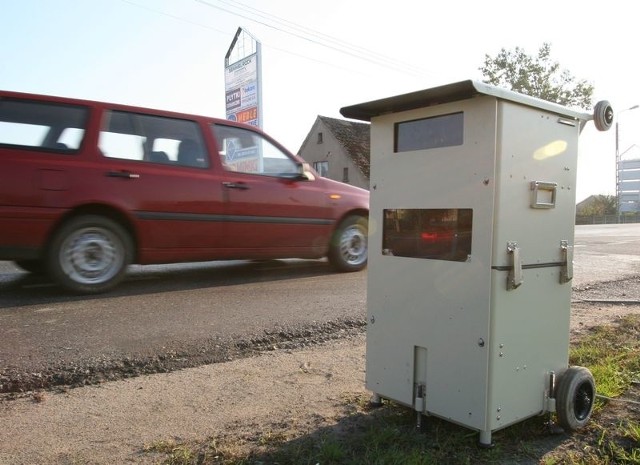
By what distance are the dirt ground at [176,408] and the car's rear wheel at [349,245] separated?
10.3 ft

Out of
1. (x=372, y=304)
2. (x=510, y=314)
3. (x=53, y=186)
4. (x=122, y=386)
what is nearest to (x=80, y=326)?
(x=122, y=386)

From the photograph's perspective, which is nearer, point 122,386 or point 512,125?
point 512,125

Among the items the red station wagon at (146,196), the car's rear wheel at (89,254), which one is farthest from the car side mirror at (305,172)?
the car's rear wheel at (89,254)

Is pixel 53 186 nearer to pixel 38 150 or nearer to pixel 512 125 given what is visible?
pixel 38 150

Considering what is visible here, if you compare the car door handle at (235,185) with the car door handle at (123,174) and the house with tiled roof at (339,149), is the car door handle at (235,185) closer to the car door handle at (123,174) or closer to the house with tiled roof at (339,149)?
the car door handle at (123,174)

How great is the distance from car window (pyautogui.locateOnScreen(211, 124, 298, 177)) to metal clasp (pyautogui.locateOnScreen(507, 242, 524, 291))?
427 centimetres

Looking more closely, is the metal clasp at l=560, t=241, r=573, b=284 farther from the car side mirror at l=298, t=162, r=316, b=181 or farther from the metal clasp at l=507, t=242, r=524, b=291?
the car side mirror at l=298, t=162, r=316, b=181

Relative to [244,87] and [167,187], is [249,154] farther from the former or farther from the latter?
[244,87]

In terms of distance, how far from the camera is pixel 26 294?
16.8ft

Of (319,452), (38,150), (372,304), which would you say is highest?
(38,150)

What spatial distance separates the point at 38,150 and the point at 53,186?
0.37m

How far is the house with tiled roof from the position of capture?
3756 cm

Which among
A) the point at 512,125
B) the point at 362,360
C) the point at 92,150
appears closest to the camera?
the point at 512,125

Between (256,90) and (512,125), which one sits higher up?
(256,90)
